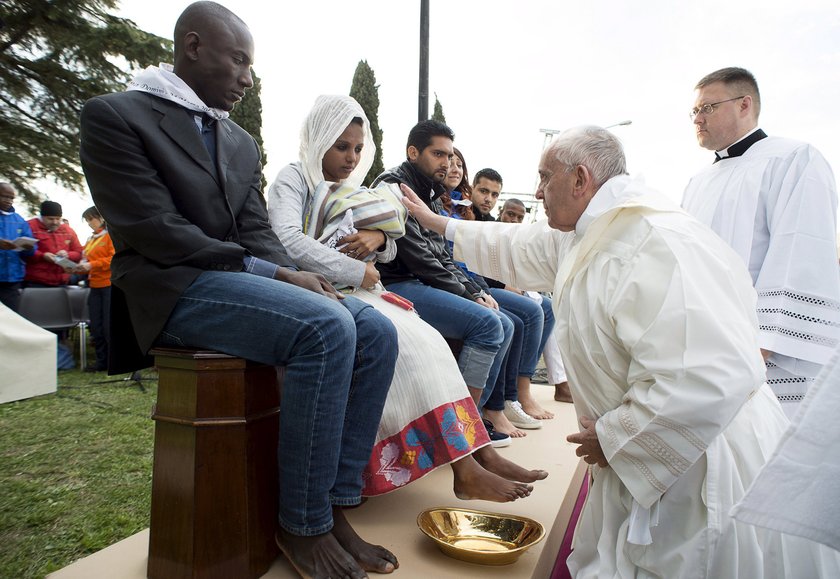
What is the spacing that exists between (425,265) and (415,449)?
135 cm

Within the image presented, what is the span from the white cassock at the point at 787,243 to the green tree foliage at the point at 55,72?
34.7 ft

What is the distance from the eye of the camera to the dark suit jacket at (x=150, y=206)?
1.80 m

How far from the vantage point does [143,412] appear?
4.68 metres

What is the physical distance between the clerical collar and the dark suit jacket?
10.2ft

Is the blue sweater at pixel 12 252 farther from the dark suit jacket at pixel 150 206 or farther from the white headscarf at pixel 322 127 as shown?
the dark suit jacket at pixel 150 206

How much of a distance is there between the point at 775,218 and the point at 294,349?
9.46 ft

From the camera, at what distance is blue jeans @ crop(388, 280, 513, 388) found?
3.26m

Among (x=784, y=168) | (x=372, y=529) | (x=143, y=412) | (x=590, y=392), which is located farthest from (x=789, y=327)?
(x=143, y=412)

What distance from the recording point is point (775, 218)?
327 centimetres

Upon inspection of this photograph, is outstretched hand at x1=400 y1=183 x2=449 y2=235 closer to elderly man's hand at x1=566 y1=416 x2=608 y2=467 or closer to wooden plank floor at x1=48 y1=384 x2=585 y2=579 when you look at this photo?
wooden plank floor at x1=48 y1=384 x2=585 y2=579

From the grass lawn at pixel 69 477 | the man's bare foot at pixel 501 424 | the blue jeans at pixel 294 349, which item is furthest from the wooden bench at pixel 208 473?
the man's bare foot at pixel 501 424

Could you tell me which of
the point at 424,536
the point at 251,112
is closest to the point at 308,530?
the point at 424,536

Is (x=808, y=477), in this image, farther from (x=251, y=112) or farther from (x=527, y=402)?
(x=251, y=112)

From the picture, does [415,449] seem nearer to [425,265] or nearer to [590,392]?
[590,392]
